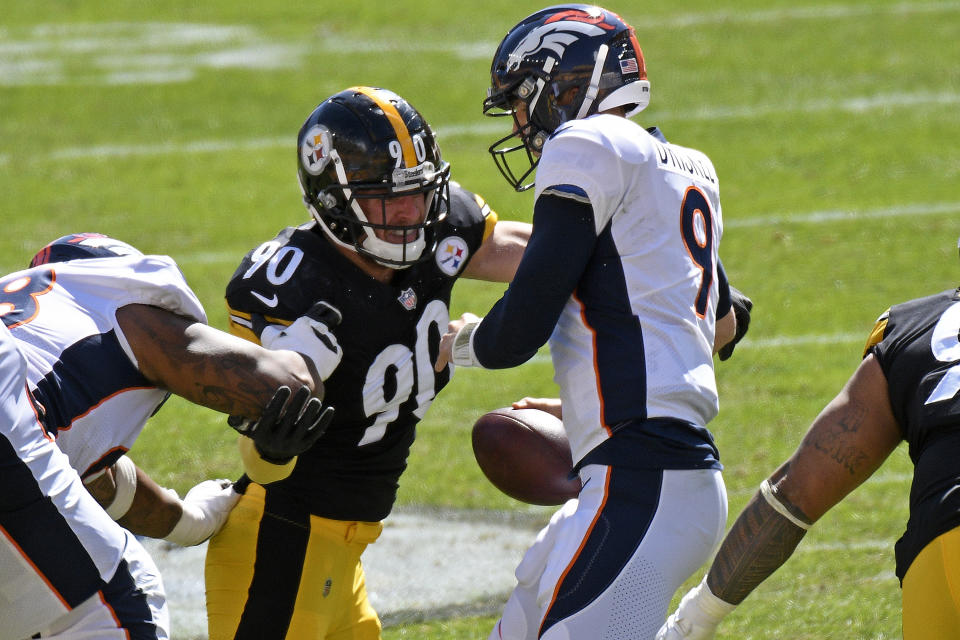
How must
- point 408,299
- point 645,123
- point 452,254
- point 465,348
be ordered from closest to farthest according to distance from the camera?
point 465,348 → point 408,299 → point 452,254 → point 645,123

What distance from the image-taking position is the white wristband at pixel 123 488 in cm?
361

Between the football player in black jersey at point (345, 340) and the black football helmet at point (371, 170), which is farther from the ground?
the black football helmet at point (371, 170)

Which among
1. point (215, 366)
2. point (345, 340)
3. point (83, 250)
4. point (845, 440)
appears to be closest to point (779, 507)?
point (845, 440)

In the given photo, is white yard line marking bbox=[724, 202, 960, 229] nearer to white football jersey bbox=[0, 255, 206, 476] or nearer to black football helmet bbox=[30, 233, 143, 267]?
black football helmet bbox=[30, 233, 143, 267]

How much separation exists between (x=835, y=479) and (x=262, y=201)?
19.6 feet

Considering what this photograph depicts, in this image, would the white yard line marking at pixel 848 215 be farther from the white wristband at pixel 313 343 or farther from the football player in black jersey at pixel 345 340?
the white wristband at pixel 313 343

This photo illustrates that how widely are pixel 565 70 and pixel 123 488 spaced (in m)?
1.68

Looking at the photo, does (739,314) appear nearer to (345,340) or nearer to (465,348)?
(465,348)

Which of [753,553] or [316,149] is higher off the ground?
[316,149]

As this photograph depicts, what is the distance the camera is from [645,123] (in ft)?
31.0

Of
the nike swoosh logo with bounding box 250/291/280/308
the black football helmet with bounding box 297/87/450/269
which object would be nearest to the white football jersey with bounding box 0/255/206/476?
the nike swoosh logo with bounding box 250/291/280/308

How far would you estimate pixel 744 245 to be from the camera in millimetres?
7727

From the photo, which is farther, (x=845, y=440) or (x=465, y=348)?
(x=845, y=440)

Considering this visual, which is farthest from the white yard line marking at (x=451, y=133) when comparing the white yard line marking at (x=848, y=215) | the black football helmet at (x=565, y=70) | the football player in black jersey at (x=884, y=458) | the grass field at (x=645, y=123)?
the football player in black jersey at (x=884, y=458)
